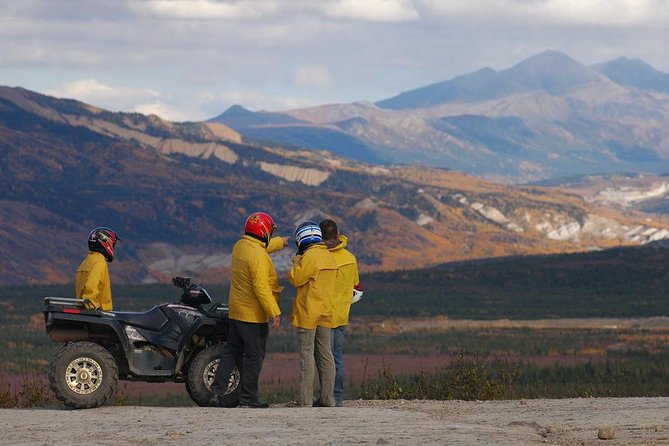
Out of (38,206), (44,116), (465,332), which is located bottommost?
(465,332)

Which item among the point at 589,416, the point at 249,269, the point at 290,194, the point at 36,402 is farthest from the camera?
the point at 290,194

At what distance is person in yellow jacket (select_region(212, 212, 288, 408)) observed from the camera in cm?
1486

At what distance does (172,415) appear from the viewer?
13961 millimetres

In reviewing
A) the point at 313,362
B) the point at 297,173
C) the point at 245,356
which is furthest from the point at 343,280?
the point at 297,173

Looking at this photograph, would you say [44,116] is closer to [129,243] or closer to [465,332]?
[129,243]

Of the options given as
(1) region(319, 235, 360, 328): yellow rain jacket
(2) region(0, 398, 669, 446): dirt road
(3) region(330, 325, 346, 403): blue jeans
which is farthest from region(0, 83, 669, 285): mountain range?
(2) region(0, 398, 669, 446): dirt road

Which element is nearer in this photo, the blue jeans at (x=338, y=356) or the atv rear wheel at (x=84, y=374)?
the atv rear wheel at (x=84, y=374)

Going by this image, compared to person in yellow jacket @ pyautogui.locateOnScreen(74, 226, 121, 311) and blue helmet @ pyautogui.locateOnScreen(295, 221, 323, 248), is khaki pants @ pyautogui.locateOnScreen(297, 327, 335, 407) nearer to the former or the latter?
blue helmet @ pyautogui.locateOnScreen(295, 221, 323, 248)

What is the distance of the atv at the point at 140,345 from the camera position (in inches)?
582

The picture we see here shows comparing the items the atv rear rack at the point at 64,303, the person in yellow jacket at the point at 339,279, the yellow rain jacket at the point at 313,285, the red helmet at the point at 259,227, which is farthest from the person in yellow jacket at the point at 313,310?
the atv rear rack at the point at 64,303

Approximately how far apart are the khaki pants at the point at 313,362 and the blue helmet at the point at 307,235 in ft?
3.04

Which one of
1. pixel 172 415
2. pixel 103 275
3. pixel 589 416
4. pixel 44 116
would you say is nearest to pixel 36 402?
pixel 103 275

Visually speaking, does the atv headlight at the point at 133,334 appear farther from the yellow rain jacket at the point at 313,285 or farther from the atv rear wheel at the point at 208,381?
the yellow rain jacket at the point at 313,285

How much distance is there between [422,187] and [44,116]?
4147 cm
